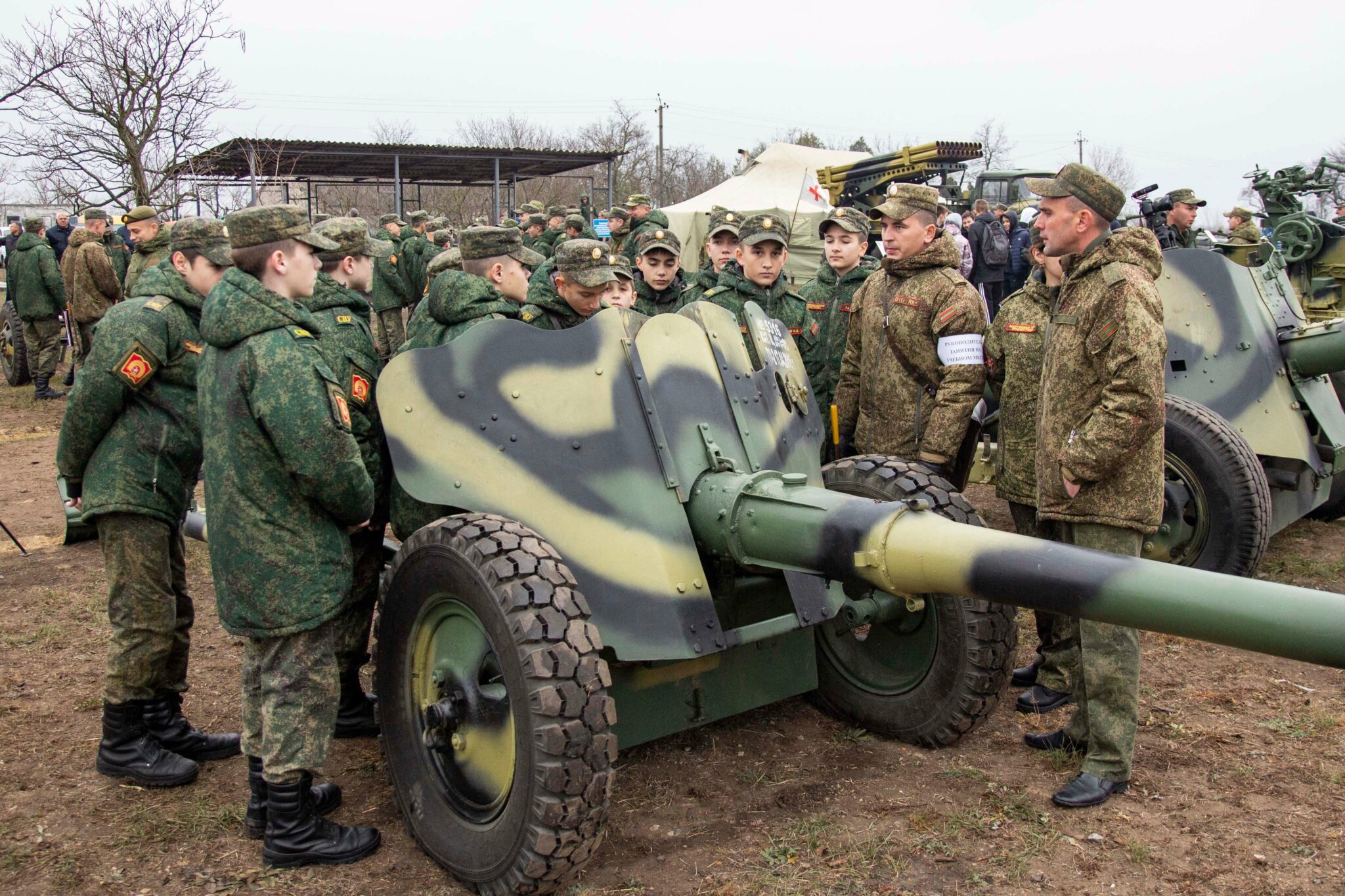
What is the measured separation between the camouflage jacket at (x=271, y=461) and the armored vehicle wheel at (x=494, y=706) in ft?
0.91

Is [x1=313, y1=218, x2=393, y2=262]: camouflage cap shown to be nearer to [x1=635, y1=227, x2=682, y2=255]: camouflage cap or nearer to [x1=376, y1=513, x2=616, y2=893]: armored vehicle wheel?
[x1=376, y1=513, x2=616, y2=893]: armored vehicle wheel

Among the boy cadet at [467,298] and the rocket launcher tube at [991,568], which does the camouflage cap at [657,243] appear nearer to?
the boy cadet at [467,298]

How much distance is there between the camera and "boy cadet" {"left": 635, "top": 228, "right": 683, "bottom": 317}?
6832 millimetres

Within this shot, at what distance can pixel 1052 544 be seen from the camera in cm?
281

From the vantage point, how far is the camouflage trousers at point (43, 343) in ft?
43.5

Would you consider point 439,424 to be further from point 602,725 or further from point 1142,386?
point 1142,386

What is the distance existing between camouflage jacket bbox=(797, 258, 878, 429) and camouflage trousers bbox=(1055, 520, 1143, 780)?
229 centimetres

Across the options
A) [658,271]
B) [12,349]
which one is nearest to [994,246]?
[658,271]

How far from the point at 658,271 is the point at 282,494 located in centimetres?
384

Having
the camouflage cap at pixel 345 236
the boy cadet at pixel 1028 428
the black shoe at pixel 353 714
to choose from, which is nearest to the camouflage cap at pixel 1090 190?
the boy cadet at pixel 1028 428

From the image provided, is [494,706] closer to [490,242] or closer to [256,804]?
[256,804]

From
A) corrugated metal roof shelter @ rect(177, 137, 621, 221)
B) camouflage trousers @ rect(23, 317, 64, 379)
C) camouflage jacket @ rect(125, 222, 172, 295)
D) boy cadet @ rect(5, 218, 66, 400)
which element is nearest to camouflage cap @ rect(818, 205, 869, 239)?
camouflage jacket @ rect(125, 222, 172, 295)

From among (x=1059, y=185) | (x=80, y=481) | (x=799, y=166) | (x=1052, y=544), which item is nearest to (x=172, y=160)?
(x=799, y=166)

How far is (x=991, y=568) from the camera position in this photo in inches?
111
